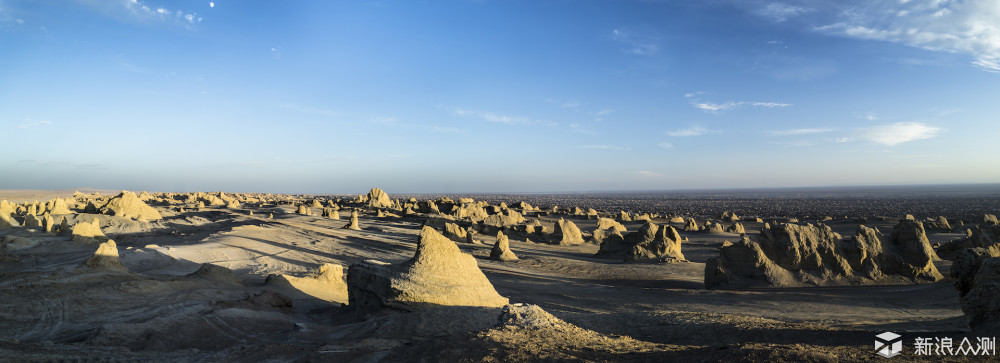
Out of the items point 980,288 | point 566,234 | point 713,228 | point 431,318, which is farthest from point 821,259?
point 713,228

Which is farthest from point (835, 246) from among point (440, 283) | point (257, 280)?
point (257, 280)

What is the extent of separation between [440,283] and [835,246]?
11.8 m

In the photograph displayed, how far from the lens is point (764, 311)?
32.0 feet

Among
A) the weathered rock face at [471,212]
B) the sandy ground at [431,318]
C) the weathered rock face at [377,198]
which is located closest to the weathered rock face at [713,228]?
the sandy ground at [431,318]

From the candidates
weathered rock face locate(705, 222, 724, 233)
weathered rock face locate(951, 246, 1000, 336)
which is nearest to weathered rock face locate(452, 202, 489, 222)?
weathered rock face locate(705, 222, 724, 233)

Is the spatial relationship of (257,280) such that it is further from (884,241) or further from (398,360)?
(884,241)

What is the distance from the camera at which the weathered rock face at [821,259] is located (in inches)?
505

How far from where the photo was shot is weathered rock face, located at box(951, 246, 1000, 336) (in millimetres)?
4887

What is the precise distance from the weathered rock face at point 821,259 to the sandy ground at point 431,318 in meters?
0.72

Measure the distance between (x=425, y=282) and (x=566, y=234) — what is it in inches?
699

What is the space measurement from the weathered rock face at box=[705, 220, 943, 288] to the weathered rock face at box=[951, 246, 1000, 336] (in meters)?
6.82

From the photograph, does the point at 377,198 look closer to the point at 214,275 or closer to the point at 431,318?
the point at 214,275

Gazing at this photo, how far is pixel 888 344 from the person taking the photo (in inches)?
177

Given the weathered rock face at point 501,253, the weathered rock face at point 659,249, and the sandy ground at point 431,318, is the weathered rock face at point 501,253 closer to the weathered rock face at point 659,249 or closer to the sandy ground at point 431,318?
the sandy ground at point 431,318
